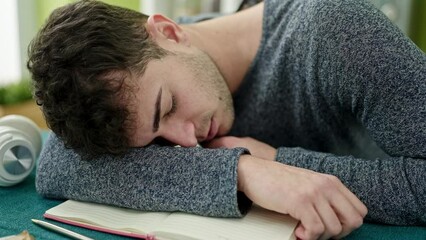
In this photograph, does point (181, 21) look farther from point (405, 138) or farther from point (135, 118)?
point (405, 138)

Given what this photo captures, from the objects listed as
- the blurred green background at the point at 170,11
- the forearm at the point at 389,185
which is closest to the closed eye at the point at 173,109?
the forearm at the point at 389,185

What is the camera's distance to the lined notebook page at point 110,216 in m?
0.69

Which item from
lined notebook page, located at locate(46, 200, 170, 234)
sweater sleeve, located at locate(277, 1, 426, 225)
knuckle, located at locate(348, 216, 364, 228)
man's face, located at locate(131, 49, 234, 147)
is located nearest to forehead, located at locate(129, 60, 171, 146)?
man's face, located at locate(131, 49, 234, 147)

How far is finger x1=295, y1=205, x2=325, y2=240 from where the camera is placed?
2.04 feet

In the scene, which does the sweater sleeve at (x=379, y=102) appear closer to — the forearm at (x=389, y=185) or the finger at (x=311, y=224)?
the forearm at (x=389, y=185)

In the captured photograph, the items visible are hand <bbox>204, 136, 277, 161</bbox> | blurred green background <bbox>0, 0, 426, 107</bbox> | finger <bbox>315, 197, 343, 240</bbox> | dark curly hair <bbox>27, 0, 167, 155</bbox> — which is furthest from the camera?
blurred green background <bbox>0, 0, 426, 107</bbox>

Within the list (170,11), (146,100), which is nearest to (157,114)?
(146,100)

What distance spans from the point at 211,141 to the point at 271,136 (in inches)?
6.3

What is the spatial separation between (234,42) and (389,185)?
478 millimetres

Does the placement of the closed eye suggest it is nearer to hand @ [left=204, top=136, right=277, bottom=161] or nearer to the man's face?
the man's face

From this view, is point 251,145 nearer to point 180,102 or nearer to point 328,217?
point 180,102

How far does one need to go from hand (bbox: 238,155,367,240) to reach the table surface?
67 mm

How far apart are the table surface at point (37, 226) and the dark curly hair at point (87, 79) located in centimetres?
12

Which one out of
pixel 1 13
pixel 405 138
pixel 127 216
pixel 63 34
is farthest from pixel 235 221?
pixel 1 13
